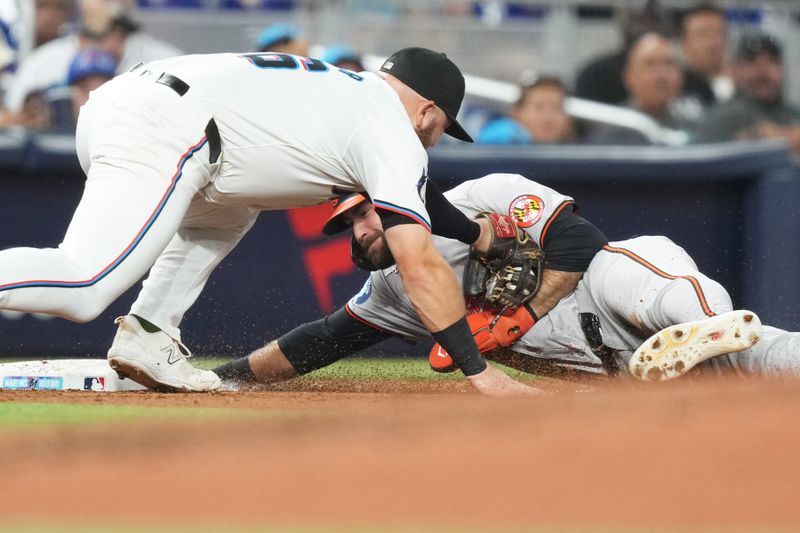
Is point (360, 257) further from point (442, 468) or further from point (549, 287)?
point (442, 468)

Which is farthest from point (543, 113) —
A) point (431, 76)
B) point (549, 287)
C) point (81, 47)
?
point (431, 76)

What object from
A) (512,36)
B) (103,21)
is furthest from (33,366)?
(512,36)

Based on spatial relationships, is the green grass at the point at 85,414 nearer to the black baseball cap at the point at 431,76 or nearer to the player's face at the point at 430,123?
the player's face at the point at 430,123

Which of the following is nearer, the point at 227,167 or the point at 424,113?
the point at 227,167

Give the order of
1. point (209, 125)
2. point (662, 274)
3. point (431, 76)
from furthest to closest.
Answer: point (662, 274) → point (431, 76) → point (209, 125)

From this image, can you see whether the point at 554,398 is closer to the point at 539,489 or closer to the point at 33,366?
the point at 539,489

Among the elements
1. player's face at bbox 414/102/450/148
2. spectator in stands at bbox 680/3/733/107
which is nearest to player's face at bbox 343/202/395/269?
player's face at bbox 414/102/450/148

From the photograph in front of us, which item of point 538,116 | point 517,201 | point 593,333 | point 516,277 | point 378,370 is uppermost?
point 517,201
